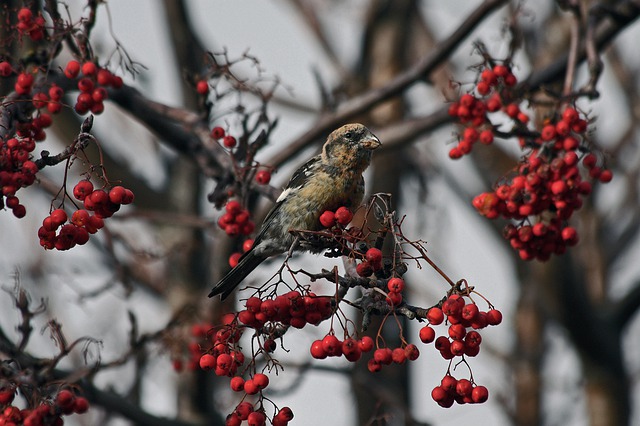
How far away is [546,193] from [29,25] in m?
3.05

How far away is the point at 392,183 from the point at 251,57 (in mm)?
4785

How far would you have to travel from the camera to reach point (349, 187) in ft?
17.8

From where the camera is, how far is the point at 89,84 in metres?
4.70

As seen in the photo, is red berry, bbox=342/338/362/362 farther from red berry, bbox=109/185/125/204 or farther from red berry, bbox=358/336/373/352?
red berry, bbox=109/185/125/204

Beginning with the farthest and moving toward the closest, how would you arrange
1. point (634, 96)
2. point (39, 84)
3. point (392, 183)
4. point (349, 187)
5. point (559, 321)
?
1. point (634, 96)
2. point (392, 183)
3. point (559, 321)
4. point (349, 187)
5. point (39, 84)

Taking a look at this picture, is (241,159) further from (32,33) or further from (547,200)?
(547,200)

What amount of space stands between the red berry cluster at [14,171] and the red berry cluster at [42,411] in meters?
0.81

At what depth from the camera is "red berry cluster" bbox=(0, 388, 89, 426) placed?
11.2 ft

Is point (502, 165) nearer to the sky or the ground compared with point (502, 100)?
nearer to the sky

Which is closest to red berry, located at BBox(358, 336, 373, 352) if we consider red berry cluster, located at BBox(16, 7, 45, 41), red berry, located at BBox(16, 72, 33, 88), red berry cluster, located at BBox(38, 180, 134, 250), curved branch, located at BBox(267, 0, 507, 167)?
red berry cluster, located at BBox(38, 180, 134, 250)

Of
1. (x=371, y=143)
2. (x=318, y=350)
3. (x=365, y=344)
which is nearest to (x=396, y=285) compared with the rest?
(x=365, y=344)

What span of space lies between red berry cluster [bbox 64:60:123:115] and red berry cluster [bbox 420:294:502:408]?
2.46 meters

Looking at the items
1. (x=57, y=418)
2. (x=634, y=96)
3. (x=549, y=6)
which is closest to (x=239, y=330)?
(x=57, y=418)

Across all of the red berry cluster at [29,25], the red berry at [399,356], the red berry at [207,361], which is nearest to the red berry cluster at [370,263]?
the red berry at [399,356]
